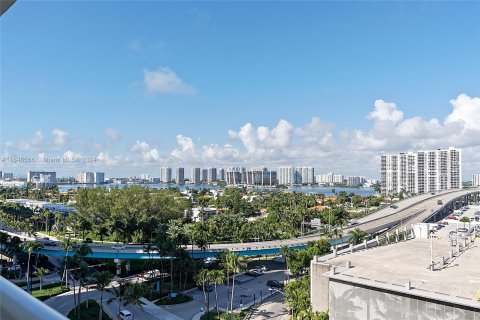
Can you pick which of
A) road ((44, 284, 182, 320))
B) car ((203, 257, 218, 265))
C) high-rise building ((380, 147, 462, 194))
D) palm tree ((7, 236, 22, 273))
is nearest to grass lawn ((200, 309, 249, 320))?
road ((44, 284, 182, 320))

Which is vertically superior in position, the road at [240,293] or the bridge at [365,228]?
the bridge at [365,228]

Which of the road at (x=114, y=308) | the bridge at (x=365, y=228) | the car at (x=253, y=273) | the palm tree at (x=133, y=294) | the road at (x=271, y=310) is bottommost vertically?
the car at (x=253, y=273)

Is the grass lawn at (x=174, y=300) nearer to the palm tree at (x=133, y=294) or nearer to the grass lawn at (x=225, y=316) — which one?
the grass lawn at (x=225, y=316)

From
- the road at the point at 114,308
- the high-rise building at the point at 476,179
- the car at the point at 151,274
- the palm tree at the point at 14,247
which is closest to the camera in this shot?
the road at the point at 114,308

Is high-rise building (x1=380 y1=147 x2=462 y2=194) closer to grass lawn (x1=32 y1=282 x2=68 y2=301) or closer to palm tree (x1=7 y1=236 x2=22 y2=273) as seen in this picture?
grass lawn (x1=32 y1=282 x2=68 y2=301)

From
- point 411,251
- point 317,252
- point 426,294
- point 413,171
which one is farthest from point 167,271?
point 413,171

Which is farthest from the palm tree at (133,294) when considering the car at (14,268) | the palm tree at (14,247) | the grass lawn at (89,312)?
the car at (14,268)

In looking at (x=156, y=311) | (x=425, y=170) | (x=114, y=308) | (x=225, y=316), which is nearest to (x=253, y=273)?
(x=225, y=316)
